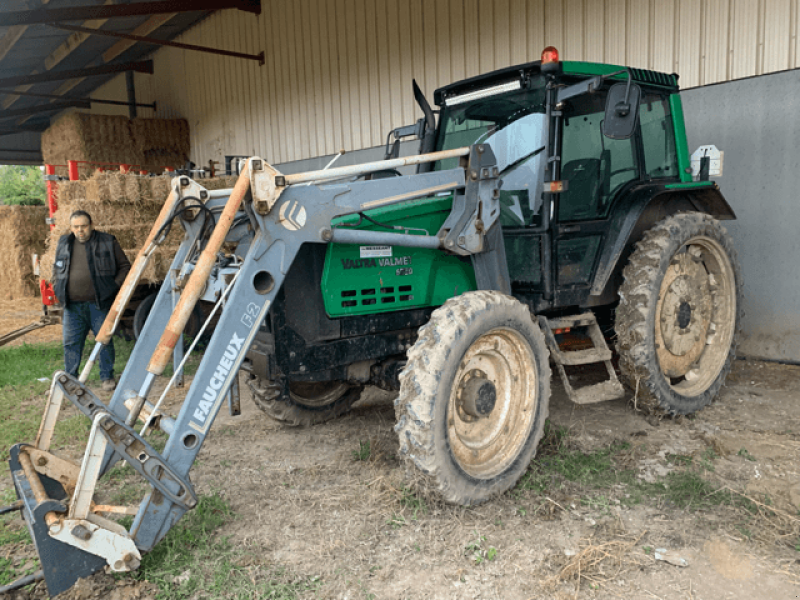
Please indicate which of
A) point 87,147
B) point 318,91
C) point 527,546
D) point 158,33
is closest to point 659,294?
point 527,546

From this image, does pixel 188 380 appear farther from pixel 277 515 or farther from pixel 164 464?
pixel 164 464

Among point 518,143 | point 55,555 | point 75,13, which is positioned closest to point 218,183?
point 75,13

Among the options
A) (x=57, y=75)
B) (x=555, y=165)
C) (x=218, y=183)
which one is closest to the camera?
(x=555, y=165)

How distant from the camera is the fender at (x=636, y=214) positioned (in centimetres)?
412

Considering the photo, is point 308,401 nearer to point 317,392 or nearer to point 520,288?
point 317,392

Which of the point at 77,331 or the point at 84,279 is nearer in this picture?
the point at 84,279

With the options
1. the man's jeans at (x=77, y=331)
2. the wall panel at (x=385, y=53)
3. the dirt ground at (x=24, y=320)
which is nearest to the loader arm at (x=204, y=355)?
the man's jeans at (x=77, y=331)

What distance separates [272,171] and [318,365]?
3.64ft

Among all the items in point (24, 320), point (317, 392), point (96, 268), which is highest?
point (96, 268)

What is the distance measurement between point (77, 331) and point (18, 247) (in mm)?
7971

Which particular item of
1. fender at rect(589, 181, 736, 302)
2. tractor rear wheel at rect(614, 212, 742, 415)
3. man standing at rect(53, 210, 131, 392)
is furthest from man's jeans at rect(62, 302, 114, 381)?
tractor rear wheel at rect(614, 212, 742, 415)

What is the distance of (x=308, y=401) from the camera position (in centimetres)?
447

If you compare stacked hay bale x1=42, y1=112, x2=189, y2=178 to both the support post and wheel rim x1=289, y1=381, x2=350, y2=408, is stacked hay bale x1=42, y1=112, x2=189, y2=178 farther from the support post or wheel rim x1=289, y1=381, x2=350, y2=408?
wheel rim x1=289, y1=381, x2=350, y2=408

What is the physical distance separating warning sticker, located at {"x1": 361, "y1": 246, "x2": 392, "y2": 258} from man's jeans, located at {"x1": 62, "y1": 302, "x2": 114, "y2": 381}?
150 inches
